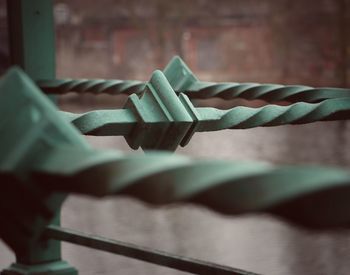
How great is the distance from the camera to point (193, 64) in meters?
6.16

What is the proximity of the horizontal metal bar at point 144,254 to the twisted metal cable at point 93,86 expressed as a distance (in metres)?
0.17

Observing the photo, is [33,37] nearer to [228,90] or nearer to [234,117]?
[228,90]

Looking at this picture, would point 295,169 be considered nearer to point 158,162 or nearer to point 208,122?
point 158,162

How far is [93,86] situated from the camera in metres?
1.05

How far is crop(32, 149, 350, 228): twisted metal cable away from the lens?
0.29 meters

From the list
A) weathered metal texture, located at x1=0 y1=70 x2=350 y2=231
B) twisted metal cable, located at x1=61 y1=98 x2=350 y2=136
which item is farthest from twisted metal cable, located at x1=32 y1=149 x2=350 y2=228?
twisted metal cable, located at x1=61 y1=98 x2=350 y2=136

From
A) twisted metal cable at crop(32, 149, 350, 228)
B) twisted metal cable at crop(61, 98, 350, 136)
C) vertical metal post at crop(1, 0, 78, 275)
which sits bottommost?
twisted metal cable at crop(32, 149, 350, 228)

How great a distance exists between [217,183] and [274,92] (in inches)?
23.4

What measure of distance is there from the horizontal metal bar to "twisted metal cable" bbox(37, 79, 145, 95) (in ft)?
0.56

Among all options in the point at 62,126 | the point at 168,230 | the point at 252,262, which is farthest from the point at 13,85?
the point at 168,230

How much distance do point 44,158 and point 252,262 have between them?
180 centimetres

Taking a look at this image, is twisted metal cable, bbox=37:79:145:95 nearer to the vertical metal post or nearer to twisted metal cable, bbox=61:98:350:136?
the vertical metal post

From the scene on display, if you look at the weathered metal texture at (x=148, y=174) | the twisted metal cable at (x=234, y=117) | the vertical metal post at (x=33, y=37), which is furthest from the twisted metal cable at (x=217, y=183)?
the vertical metal post at (x=33, y=37)

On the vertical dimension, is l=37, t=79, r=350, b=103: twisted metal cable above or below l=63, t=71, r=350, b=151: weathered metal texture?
above
